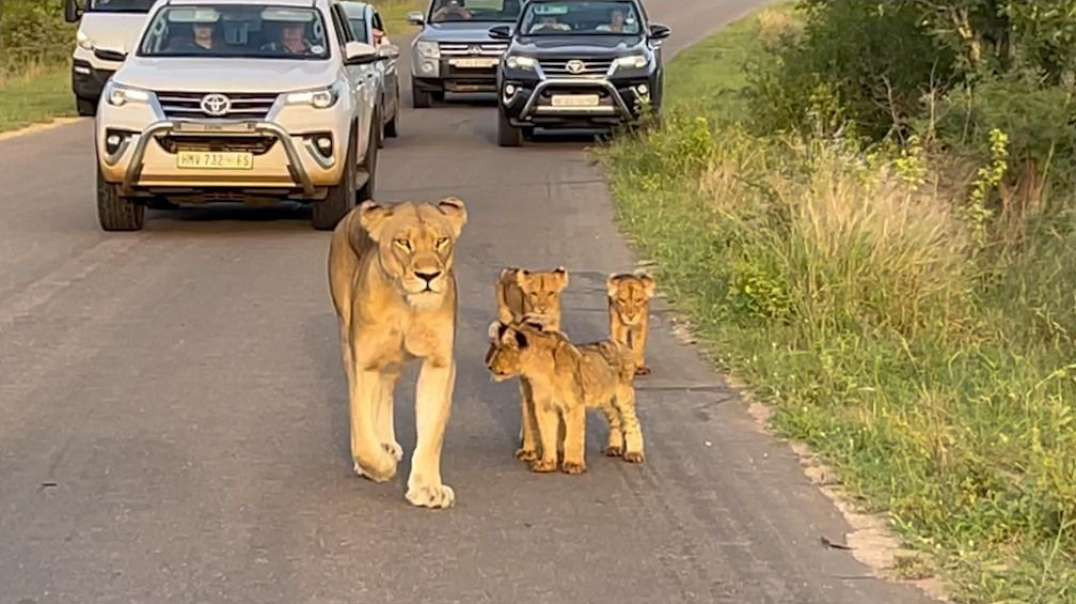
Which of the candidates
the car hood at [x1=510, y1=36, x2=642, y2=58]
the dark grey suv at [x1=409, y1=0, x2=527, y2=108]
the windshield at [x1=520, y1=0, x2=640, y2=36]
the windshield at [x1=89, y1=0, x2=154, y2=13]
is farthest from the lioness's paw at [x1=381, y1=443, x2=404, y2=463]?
the dark grey suv at [x1=409, y1=0, x2=527, y2=108]

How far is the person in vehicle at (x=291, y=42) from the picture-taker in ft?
46.0

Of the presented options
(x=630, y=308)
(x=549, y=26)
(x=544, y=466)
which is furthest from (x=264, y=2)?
(x=549, y=26)

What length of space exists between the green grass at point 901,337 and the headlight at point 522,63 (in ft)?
19.8

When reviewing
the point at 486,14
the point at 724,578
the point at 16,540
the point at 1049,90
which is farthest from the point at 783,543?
the point at 486,14

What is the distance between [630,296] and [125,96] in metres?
5.94

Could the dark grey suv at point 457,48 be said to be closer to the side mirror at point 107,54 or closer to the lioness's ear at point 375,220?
the side mirror at point 107,54

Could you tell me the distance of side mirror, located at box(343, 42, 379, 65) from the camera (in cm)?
1395

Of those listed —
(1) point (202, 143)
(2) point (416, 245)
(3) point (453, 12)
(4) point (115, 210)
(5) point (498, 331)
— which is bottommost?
(3) point (453, 12)

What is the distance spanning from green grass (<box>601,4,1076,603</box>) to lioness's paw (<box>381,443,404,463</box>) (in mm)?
1555

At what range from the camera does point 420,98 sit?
27.4m

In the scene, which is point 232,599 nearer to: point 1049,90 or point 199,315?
point 199,315

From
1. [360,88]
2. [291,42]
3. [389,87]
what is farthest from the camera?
[389,87]

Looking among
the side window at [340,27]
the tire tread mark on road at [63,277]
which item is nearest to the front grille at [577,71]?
the side window at [340,27]

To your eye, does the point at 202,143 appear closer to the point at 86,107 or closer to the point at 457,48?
the point at 86,107
